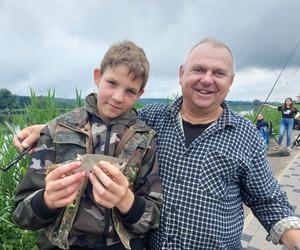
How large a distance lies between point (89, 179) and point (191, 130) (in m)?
0.89

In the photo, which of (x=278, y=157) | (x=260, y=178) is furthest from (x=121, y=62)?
(x=278, y=157)

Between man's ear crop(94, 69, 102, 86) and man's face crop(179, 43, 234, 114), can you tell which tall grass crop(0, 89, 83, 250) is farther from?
man's face crop(179, 43, 234, 114)

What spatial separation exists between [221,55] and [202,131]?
1.67ft

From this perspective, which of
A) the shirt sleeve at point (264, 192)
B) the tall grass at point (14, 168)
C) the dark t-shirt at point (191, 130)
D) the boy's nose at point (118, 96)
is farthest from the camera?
the tall grass at point (14, 168)

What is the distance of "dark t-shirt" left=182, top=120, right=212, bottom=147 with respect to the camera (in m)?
2.21

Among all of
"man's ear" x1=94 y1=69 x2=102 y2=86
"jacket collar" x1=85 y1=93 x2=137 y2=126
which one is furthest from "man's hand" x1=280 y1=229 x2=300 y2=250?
"man's ear" x1=94 y1=69 x2=102 y2=86

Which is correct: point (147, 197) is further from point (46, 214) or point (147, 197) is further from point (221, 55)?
point (221, 55)

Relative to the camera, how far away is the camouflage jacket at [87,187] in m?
1.72

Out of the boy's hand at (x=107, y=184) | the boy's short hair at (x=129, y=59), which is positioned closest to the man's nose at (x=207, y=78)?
the boy's short hair at (x=129, y=59)

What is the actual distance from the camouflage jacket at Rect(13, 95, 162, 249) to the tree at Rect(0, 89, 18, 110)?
174 centimetres

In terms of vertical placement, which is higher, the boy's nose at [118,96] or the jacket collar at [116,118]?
the boy's nose at [118,96]

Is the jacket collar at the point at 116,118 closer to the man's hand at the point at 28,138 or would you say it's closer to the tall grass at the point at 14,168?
the man's hand at the point at 28,138

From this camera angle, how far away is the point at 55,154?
1.79m

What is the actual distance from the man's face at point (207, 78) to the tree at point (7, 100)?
1.95 metres
